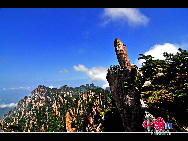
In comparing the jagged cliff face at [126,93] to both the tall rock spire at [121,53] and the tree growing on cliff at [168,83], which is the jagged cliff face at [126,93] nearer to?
the tall rock spire at [121,53]

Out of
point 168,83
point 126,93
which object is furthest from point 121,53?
point 168,83

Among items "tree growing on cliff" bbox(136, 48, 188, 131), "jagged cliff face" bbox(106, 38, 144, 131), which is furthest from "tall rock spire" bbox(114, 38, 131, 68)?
"tree growing on cliff" bbox(136, 48, 188, 131)

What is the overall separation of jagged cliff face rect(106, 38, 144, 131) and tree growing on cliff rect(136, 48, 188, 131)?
1186mm

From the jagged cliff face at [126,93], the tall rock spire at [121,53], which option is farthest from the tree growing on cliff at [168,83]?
the tall rock spire at [121,53]

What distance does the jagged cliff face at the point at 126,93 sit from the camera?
464 inches

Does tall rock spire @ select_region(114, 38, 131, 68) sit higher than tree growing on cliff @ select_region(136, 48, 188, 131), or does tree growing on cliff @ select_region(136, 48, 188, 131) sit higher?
tall rock spire @ select_region(114, 38, 131, 68)

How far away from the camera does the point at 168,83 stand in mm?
9805

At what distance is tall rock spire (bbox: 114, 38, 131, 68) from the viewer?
715 inches

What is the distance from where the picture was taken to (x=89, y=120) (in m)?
25.9

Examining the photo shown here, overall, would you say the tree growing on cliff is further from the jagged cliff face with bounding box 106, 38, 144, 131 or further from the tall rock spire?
the tall rock spire

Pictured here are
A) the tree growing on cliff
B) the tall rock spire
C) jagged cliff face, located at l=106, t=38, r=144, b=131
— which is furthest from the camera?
the tall rock spire
